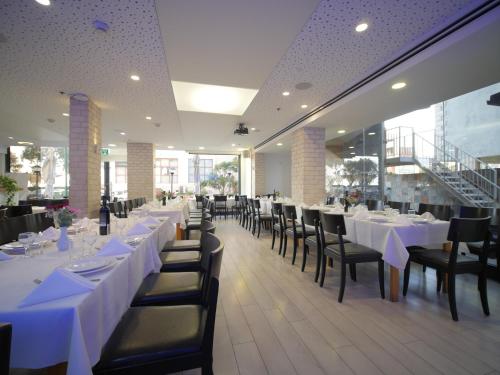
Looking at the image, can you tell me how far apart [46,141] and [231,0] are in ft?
32.8

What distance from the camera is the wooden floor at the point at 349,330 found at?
160cm

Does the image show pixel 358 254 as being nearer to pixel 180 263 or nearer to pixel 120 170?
pixel 180 263

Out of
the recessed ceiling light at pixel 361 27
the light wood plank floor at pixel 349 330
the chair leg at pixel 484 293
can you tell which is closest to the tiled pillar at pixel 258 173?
the light wood plank floor at pixel 349 330

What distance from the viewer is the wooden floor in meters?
1.60

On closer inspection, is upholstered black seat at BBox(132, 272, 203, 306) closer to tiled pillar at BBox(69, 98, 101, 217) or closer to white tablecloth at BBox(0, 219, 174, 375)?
white tablecloth at BBox(0, 219, 174, 375)

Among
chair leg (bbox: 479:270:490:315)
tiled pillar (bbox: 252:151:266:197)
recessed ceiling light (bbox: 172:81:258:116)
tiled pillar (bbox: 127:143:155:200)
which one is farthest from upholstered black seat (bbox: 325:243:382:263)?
tiled pillar (bbox: 252:151:266:197)

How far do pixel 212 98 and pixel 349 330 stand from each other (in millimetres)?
4606

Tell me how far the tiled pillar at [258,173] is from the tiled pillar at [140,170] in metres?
4.00

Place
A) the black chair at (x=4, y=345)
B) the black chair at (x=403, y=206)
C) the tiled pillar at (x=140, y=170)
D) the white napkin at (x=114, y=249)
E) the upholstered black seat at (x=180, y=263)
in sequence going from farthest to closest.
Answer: the tiled pillar at (x=140, y=170), the black chair at (x=403, y=206), the upholstered black seat at (x=180, y=263), the white napkin at (x=114, y=249), the black chair at (x=4, y=345)

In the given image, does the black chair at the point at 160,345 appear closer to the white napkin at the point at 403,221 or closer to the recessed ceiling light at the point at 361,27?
the white napkin at the point at 403,221

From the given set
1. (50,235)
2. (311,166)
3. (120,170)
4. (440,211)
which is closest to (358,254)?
(440,211)

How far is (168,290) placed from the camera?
5.42 ft

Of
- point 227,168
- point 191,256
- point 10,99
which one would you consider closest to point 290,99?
point 191,256

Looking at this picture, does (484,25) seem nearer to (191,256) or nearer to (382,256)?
(382,256)
